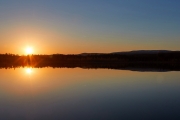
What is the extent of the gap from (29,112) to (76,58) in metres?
60.7

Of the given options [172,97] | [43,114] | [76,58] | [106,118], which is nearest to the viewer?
[106,118]

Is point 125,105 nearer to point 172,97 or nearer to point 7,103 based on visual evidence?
point 172,97

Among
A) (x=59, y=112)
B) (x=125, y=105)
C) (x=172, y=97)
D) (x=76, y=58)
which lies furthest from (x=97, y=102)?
(x=76, y=58)

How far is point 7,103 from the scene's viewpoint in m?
9.93

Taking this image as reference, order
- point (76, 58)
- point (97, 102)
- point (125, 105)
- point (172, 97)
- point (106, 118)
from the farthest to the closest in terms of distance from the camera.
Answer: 1. point (76, 58)
2. point (172, 97)
3. point (97, 102)
4. point (125, 105)
5. point (106, 118)

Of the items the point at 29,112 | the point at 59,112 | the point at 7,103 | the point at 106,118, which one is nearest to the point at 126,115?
the point at 106,118

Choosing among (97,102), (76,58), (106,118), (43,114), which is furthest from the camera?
(76,58)

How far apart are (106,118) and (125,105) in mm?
1882

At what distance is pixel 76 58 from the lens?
6894cm

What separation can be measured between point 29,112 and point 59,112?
860mm

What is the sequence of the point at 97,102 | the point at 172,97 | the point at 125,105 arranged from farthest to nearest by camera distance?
the point at 172,97 → the point at 97,102 → the point at 125,105

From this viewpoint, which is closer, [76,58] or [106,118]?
[106,118]

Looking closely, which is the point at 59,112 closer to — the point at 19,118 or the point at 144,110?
the point at 19,118

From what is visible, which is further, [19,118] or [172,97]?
[172,97]
